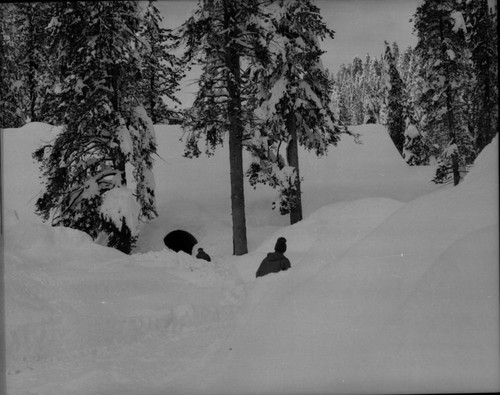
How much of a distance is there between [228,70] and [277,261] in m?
5.92

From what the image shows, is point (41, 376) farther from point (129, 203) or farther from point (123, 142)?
point (123, 142)

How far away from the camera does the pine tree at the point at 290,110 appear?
1188cm

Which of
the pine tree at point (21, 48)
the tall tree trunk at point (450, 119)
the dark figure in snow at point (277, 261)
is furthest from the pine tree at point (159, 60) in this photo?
the dark figure in snow at point (277, 261)

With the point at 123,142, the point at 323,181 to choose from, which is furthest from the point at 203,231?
the point at 323,181

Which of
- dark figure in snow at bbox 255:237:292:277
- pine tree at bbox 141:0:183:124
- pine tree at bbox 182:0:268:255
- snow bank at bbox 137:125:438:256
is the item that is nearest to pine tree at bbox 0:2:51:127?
pine tree at bbox 141:0:183:124

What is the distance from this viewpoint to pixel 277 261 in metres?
7.02

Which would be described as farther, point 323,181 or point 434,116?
point 323,181

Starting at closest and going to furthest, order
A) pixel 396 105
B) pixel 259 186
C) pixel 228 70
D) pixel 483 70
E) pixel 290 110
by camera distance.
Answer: pixel 483 70 → pixel 228 70 → pixel 396 105 → pixel 290 110 → pixel 259 186

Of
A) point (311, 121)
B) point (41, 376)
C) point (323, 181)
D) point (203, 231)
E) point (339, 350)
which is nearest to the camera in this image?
point (339, 350)

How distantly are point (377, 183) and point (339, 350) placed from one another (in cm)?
350

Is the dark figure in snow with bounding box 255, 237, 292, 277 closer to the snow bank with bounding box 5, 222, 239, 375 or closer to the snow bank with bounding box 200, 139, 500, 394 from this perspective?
the snow bank with bounding box 5, 222, 239, 375

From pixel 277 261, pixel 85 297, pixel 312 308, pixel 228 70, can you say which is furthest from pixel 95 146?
pixel 312 308

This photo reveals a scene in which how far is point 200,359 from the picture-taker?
477cm

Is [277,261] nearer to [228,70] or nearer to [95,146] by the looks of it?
[228,70]
